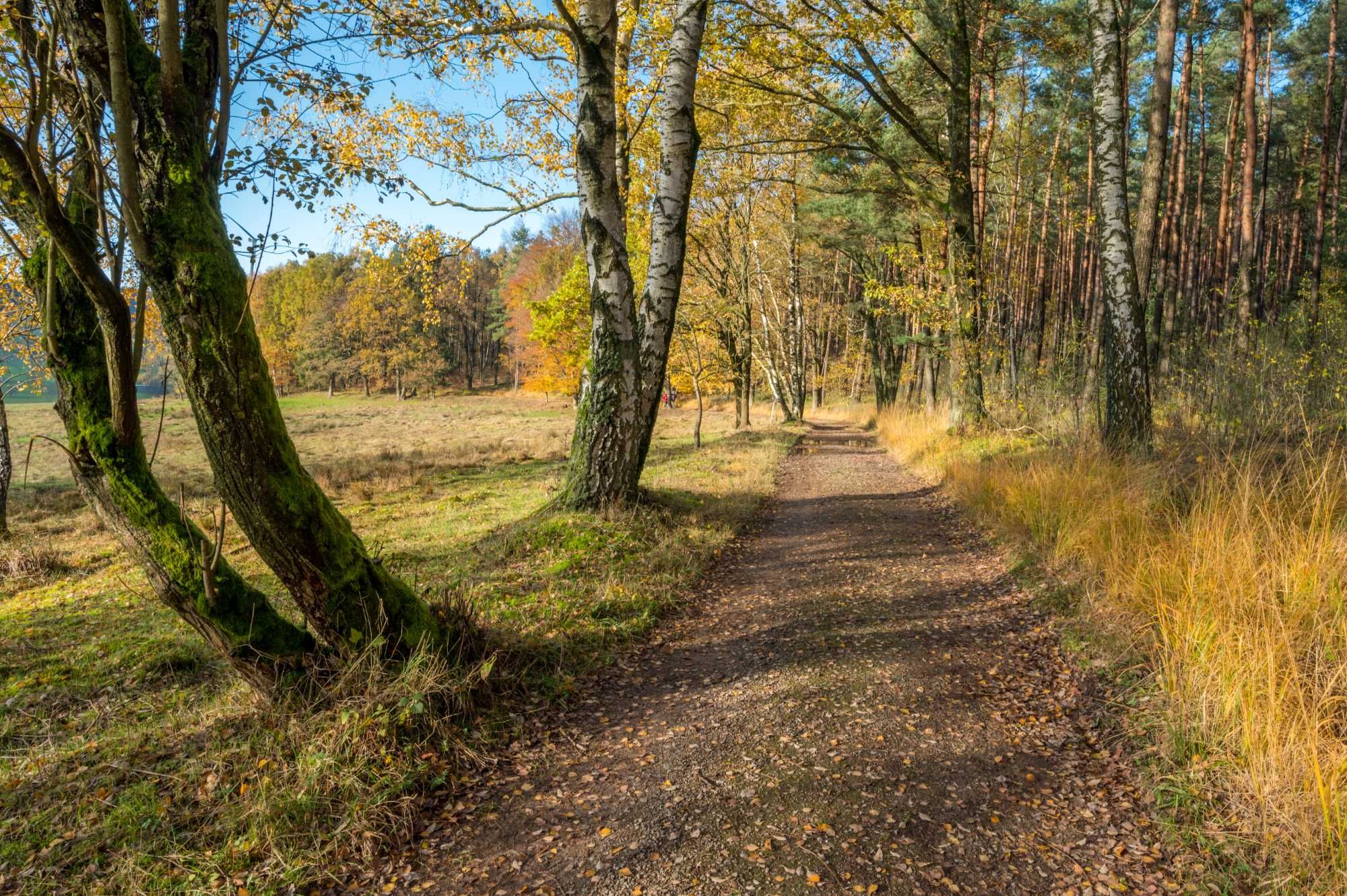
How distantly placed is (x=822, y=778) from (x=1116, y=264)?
7.47m

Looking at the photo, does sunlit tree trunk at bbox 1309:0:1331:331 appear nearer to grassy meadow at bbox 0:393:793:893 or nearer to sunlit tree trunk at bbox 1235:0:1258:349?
sunlit tree trunk at bbox 1235:0:1258:349

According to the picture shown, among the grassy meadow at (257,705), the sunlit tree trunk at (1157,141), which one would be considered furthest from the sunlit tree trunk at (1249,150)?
the grassy meadow at (257,705)

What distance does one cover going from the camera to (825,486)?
11.9 meters

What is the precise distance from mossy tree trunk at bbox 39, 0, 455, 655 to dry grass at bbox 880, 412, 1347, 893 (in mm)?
4160

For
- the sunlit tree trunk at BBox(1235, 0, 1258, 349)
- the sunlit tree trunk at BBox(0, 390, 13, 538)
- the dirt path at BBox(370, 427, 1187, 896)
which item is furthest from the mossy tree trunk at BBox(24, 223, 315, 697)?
the sunlit tree trunk at BBox(1235, 0, 1258, 349)

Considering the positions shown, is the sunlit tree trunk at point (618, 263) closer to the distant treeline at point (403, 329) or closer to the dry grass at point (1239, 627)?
the dry grass at point (1239, 627)

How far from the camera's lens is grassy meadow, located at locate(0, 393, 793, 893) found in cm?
282

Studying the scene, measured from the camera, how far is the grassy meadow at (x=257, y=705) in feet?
9.25

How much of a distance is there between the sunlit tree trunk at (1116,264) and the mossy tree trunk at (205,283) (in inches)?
325

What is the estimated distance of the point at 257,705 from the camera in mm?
3691

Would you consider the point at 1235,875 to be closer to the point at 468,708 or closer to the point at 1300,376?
the point at 468,708

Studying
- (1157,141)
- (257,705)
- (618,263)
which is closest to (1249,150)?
(1157,141)

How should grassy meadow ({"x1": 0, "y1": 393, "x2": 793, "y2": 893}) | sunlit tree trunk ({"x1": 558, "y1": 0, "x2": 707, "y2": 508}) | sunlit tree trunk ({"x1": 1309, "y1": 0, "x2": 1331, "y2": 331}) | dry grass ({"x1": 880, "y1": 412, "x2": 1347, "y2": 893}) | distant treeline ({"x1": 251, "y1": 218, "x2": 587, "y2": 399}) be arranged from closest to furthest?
dry grass ({"x1": 880, "y1": 412, "x2": 1347, "y2": 893}) → grassy meadow ({"x1": 0, "y1": 393, "x2": 793, "y2": 893}) → sunlit tree trunk ({"x1": 558, "y1": 0, "x2": 707, "y2": 508}) → sunlit tree trunk ({"x1": 1309, "y1": 0, "x2": 1331, "y2": 331}) → distant treeline ({"x1": 251, "y1": 218, "x2": 587, "y2": 399})

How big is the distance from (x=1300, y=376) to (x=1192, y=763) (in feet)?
20.6
